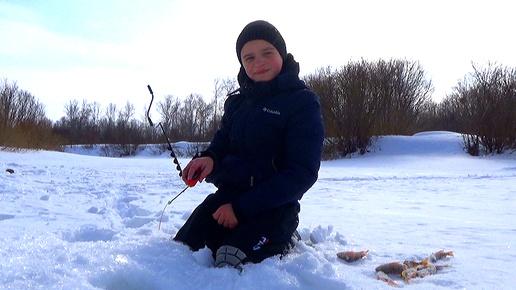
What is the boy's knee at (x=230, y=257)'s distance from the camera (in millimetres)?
1849

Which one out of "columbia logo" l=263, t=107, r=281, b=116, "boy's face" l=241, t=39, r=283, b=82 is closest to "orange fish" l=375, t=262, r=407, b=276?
"columbia logo" l=263, t=107, r=281, b=116

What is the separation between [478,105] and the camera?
1627 cm

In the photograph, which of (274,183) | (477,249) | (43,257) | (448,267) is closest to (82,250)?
(43,257)

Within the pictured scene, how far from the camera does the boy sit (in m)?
1.97

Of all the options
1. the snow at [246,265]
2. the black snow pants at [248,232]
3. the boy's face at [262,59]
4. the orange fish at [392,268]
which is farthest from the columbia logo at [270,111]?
the orange fish at [392,268]

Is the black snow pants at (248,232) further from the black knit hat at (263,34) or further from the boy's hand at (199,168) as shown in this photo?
the black knit hat at (263,34)

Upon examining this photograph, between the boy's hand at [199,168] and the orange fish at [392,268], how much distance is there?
0.90 meters

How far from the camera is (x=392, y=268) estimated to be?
6.29 feet

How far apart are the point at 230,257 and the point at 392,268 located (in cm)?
69

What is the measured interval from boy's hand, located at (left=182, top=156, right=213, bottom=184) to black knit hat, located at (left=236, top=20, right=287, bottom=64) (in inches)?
24.3

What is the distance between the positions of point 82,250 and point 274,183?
867 mm

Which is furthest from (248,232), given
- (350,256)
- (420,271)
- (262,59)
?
(262,59)

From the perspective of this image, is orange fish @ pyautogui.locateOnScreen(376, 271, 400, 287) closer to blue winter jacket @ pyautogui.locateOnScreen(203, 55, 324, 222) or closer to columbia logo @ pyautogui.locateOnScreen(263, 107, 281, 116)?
blue winter jacket @ pyautogui.locateOnScreen(203, 55, 324, 222)

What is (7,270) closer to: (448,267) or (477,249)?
(448,267)
